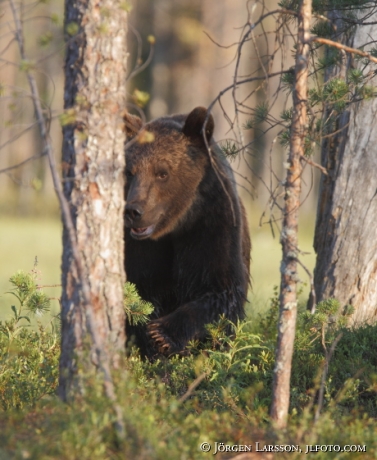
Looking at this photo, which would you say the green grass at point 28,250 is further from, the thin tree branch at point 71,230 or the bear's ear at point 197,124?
the thin tree branch at point 71,230

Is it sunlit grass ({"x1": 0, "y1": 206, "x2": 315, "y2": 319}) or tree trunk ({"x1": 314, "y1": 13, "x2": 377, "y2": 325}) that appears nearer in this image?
tree trunk ({"x1": 314, "y1": 13, "x2": 377, "y2": 325})

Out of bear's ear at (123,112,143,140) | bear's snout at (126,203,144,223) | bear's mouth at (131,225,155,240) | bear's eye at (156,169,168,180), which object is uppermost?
bear's ear at (123,112,143,140)

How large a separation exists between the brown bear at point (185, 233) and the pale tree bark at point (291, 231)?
162cm

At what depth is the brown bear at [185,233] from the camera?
526cm

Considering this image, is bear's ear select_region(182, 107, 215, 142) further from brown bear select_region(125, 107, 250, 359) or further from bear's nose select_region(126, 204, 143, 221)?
bear's nose select_region(126, 204, 143, 221)

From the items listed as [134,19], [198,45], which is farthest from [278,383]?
[134,19]

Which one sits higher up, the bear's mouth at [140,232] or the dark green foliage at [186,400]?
the bear's mouth at [140,232]

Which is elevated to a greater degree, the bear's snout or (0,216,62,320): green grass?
the bear's snout

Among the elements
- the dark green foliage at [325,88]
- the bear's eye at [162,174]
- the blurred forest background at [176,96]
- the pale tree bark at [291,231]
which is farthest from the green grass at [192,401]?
the blurred forest background at [176,96]

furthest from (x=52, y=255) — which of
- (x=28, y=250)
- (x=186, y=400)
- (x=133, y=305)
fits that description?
(x=186, y=400)

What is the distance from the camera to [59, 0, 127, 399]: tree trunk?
320 centimetres

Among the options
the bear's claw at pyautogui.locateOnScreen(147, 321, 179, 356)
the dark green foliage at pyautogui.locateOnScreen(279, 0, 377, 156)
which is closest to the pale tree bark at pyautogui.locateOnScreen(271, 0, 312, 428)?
the dark green foliage at pyautogui.locateOnScreen(279, 0, 377, 156)

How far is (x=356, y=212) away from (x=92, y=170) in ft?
10.5

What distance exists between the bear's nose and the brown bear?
16 cm
